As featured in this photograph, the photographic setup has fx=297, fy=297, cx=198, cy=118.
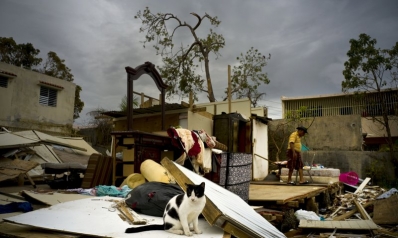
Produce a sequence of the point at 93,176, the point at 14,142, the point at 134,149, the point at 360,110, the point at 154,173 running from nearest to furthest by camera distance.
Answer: the point at 154,173, the point at 134,149, the point at 93,176, the point at 14,142, the point at 360,110

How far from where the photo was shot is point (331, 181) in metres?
10.4

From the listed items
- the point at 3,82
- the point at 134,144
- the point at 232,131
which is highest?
the point at 3,82

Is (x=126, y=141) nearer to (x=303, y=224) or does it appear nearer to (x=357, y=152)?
(x=303, y=224)

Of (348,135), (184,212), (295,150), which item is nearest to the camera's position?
(184,212)

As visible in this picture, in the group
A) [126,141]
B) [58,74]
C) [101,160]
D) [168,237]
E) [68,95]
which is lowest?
[168,237]

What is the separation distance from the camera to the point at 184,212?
2.89 metres

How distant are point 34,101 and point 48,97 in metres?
1.06

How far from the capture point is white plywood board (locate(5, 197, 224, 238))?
2893 millimetres

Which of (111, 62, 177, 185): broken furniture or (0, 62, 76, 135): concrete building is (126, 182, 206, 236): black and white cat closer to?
(111, 62, 177, 185): broken furniture

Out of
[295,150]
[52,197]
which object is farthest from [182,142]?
[295,150]

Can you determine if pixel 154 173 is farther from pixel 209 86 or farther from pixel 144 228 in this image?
pixel 209 86

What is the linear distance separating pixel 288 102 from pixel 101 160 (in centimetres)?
1499

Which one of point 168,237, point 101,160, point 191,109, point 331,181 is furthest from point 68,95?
point 168,237

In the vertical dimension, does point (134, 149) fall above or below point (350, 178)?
above
